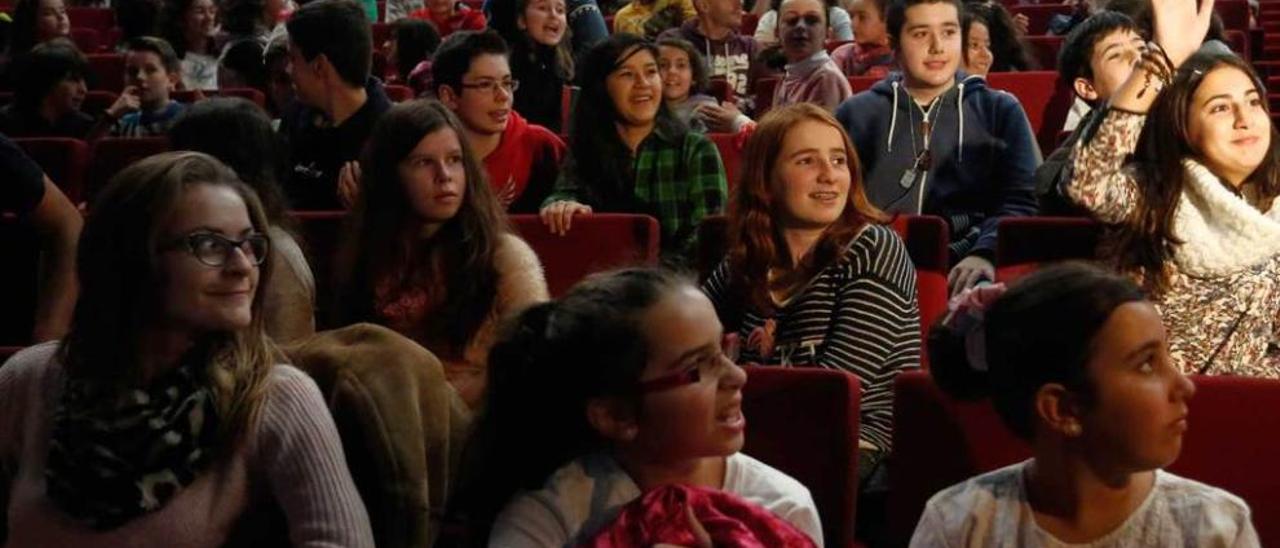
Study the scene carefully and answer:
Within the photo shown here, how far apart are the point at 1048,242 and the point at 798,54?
219 cm

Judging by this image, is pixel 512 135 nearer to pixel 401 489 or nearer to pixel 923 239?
pixel 923 239

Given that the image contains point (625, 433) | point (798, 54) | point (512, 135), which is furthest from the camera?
point (798, 54)

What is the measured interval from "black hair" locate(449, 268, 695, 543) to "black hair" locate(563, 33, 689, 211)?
169cm

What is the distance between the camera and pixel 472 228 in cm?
285

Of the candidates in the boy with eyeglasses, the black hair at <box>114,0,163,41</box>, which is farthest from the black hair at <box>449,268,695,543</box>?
the black hair at <box>114,0,163,41</box>

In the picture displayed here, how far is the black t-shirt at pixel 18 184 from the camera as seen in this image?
2.88m

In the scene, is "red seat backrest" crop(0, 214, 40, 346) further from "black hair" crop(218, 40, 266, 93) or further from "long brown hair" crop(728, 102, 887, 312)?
"black hair" crop(218, 40, 266, 93)

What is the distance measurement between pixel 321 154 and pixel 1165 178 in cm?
163

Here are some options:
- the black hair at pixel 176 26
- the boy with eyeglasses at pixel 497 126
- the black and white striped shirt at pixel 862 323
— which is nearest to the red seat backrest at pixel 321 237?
the boy with eyeglasses at pixel 497 126

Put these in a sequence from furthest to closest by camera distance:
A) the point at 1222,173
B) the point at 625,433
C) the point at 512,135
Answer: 1. the point at 512,135
2. the point at 1222,173
3. the point at 625,433

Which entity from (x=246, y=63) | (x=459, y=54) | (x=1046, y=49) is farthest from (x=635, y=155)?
(x=1046, y=49)

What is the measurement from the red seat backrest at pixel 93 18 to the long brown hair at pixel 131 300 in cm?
665

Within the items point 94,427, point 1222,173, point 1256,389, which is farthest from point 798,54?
point 94,427

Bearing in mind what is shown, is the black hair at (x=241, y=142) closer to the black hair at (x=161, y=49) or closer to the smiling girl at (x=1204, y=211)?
the smiling girl at (x=1204, y=211)
